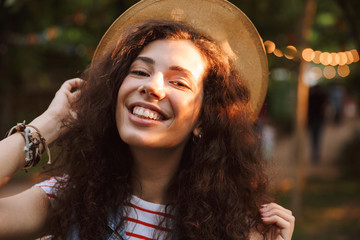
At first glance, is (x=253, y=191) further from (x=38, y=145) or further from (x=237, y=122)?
(x=38, y=145)

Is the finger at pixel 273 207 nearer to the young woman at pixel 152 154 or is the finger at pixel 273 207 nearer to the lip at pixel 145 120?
the young woman at pixel 152 154

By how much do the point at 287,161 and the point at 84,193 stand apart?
32.3 feet

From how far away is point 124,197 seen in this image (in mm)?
1969

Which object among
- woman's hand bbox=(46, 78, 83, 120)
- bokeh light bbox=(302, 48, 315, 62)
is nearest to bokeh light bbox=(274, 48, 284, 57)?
bokeh light bbox=(302, 48, 315, 62)

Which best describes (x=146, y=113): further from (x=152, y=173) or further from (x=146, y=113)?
(x=152, y=173)

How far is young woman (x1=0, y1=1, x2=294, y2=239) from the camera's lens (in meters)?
1.85

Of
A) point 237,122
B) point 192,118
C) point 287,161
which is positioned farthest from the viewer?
point 287,161

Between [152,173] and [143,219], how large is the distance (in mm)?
→ 210

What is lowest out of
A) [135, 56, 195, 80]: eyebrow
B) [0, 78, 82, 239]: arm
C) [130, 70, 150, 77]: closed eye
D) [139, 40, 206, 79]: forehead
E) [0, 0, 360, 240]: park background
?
[0, 78, 82, 239]: arm

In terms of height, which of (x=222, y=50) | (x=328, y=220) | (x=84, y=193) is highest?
(x=328, y=220)

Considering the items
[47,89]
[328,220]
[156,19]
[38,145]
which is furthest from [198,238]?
[47,89]

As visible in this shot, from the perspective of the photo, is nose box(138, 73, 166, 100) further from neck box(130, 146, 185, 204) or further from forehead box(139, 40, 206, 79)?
neck box(130, 146, 185, 204)

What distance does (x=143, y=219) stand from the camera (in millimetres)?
1929

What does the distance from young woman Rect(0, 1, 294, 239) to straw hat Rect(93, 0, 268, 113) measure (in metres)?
0.05
